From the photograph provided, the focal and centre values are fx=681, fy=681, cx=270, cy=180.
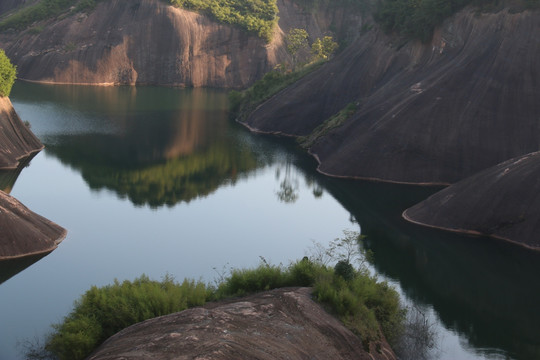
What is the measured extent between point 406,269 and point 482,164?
1538 centimetres

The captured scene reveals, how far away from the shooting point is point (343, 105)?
62344 millimetres

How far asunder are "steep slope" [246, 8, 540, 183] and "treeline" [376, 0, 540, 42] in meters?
1.01

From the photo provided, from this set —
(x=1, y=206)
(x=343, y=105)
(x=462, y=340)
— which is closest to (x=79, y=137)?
(x=343, y=105)

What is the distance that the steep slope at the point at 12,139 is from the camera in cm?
4734

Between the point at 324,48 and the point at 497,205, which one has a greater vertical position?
the point at 324,48

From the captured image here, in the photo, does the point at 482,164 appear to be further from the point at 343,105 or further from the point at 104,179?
the point at 104,179

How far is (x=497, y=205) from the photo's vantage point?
3622 centimetres

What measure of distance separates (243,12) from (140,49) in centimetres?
1851

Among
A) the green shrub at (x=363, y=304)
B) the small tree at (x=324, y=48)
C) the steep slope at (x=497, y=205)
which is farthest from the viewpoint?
the small tree at (x=324, y=48)

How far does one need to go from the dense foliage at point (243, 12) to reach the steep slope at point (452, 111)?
170 feet

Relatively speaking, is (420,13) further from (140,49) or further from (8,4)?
(8,4)

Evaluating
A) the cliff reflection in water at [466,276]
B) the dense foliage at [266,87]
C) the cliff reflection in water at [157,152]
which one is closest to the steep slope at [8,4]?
the cliff reflection in water at [157,152]

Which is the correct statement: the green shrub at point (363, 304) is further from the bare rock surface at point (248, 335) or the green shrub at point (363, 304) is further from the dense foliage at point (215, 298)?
the bare rock surface at point (248, 335)

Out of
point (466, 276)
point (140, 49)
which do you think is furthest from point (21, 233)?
point (140, 49)
